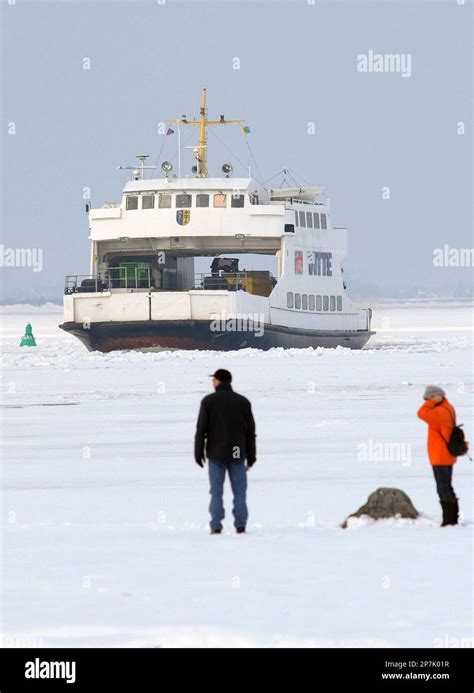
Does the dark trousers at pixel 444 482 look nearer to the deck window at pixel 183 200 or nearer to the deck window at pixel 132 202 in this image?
the deck window at pixel 183 200

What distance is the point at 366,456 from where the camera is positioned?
1625 centimetres

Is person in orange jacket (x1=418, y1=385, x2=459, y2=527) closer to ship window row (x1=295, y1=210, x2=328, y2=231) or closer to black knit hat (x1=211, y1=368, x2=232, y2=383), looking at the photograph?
black knit hat (x1=211, y1=368, x2=232, y2=383)

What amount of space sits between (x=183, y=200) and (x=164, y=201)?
0.81 metres

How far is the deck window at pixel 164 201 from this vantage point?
45.9m

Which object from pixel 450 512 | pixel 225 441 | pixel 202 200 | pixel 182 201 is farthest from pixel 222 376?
pixel 182 201

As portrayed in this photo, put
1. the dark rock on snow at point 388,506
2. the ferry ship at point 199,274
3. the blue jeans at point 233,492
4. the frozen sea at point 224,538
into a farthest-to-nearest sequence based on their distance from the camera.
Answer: the ferry ship at point 199,274 → the dark rock on snow at point 388,506 → the blue jeans at point 233,492 → the frozen sea at point 224,538

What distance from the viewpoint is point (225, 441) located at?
442 inches

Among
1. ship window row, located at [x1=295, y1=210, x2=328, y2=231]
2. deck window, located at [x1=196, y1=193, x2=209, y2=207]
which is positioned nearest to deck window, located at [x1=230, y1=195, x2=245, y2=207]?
deck window, located at [x1=196, y1=193, x2=209, y2=207]

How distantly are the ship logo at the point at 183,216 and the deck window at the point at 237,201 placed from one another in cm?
142

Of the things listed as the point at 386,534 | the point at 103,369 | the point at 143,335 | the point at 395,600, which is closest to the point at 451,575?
the point at 395,600

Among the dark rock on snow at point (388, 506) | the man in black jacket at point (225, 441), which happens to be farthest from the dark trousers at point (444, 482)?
the man in black jacket at point (225, 441)

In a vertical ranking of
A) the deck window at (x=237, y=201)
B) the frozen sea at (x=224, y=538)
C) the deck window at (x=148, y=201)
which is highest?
the deck window at (x=148, y=201)
